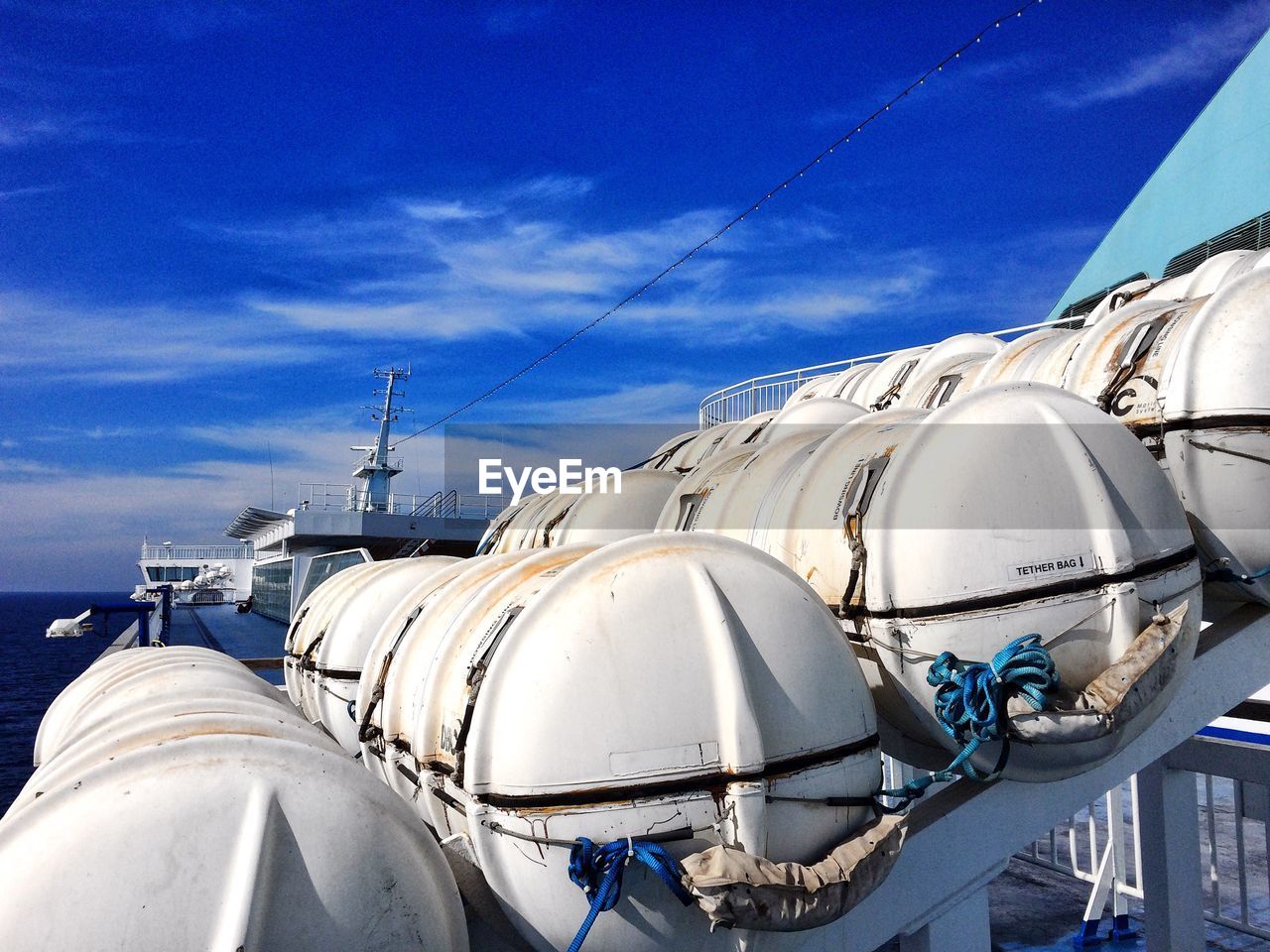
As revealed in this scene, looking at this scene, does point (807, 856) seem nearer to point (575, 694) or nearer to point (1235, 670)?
point (575, 694)

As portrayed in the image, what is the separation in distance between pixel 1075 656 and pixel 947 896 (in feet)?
4.74

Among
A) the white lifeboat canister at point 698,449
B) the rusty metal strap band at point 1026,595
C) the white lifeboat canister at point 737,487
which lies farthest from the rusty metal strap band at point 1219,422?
the white lifeboat canister at point 698,449

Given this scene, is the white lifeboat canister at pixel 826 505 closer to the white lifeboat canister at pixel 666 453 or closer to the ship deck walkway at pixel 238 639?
the white lifeboat canister at pixel 666 453

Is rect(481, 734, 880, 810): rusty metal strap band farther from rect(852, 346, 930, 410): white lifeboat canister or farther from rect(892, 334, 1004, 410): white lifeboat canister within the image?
rect(852, 346, 930, 410): white lifeboat canister

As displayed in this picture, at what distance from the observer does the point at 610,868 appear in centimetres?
253

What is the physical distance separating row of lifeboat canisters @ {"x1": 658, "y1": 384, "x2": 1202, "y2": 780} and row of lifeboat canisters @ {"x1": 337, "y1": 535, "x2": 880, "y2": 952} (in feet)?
1.79

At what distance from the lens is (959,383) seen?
6730mm

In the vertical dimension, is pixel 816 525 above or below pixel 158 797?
above

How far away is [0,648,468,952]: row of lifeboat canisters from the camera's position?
202 centimetres

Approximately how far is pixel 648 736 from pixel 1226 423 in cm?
303

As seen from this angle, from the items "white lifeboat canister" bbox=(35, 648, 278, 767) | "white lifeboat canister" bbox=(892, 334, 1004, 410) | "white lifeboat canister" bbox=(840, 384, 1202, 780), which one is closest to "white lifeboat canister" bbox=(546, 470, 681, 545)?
"white lifeboat canister" bbox=(892, 334, 1004, 410)

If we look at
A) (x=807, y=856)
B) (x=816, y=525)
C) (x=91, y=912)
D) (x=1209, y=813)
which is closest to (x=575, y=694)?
(x=807, y=856)

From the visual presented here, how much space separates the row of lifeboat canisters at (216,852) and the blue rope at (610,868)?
1.26 ft

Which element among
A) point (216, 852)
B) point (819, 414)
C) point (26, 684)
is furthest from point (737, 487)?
point (26, 684)
